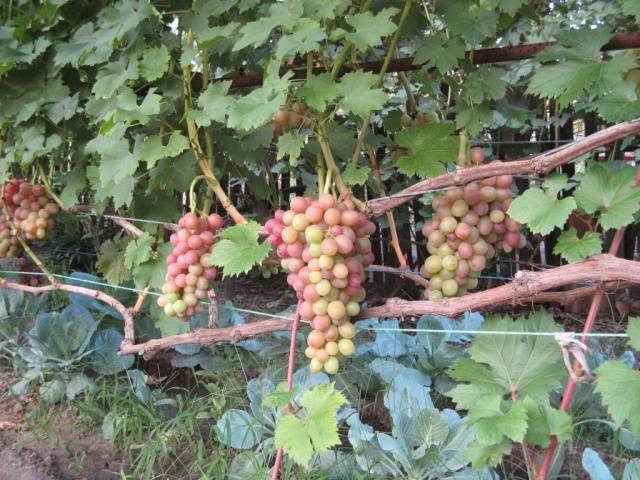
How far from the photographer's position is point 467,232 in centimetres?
125

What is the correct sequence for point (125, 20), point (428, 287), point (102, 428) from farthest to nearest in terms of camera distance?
point (102, 428) → point (125, 20) → point (428, 287)

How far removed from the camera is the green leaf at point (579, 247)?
3.61ft

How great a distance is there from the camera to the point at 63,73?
Result: 200 cm

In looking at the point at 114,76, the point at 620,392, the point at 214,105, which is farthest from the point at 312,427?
the point at 114,76

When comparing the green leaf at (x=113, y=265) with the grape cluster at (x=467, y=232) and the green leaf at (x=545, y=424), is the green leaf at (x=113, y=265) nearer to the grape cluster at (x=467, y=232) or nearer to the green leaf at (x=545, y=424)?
the grape cluster at (x=467, y=232)

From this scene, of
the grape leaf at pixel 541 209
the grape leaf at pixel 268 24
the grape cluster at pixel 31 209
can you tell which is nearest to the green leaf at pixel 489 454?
the grape leaf at pixel 541 209

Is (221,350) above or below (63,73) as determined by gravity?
below

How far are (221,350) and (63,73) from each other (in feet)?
4.37

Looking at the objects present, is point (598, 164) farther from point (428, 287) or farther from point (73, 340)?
point (73, 340)

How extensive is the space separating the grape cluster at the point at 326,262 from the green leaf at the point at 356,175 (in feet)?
0.17

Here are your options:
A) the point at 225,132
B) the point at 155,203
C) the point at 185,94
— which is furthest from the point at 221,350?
the point at 185,94

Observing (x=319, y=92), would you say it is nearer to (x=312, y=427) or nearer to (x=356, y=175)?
(x=356, y=175)

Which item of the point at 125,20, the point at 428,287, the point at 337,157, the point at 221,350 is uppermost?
the point at 125,20

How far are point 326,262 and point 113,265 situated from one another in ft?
3.65
